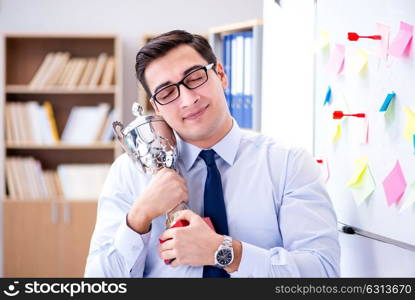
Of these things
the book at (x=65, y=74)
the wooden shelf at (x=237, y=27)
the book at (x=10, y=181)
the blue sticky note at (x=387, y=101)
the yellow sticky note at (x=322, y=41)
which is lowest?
the book at (x=10, y=181)

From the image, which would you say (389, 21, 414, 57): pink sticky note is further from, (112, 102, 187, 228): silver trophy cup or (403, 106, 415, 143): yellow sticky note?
(112, 102, 187, 228): silver trophy cup

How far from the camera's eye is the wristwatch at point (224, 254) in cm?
130

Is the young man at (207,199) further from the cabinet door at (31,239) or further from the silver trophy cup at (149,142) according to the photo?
the cabinet door at (31,239)

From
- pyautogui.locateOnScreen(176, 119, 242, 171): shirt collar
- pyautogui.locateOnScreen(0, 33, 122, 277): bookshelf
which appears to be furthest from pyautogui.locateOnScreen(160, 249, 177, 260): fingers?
pyautogui.locateOnScreen(0, 33, 122, 277): bookshelf

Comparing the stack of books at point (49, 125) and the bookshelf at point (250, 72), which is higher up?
the bookshelf at point (250, 72)

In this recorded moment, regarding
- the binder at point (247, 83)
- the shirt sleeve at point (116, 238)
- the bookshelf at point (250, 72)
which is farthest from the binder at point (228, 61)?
the shirt sleeve at point (116, 238)

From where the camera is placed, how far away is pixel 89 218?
4113mm

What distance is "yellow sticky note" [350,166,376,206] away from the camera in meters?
1.58

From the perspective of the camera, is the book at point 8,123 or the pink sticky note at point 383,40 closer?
the pink sticky note at point 383,40

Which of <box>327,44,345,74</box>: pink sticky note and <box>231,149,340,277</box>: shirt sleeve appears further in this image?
<box>327,44,345,74</box>: pink sticky note

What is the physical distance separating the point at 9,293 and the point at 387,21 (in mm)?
1115

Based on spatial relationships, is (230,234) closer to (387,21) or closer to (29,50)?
(387,21)

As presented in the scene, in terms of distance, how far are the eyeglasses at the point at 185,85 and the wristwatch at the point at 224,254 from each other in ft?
1.22

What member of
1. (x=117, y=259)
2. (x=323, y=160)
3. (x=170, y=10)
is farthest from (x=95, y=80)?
(x=117, y=259)
